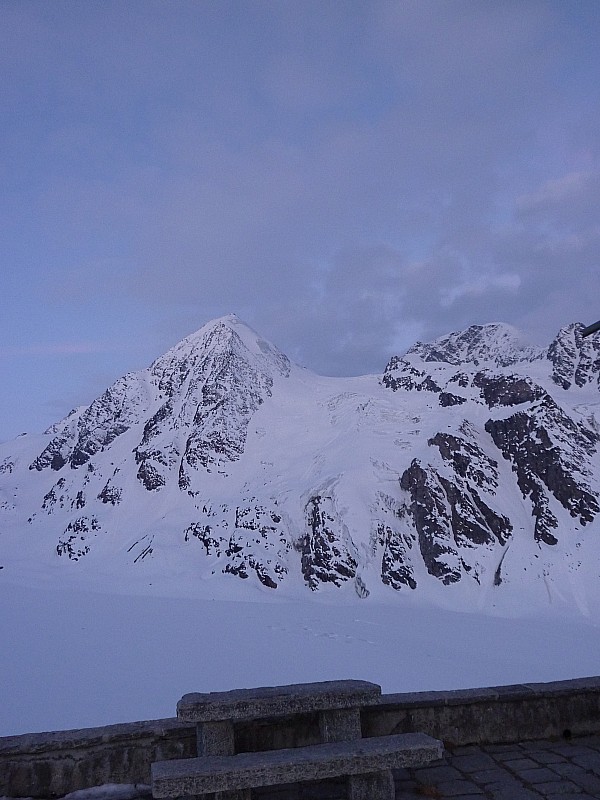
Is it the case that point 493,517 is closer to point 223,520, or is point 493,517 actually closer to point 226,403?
point 223,520

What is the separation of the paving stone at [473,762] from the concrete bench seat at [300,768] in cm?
78

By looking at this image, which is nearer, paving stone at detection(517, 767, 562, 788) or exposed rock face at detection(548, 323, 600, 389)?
paving stone at detection(517, 767, 562, 788)

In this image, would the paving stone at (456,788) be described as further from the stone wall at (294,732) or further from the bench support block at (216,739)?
the bench support block at (216,739)

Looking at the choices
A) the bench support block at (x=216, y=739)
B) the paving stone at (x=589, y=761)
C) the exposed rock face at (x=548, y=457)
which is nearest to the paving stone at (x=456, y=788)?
the paving stone at (x=589, y=761)

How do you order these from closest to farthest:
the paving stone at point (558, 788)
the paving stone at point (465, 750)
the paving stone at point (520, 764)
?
the paving stone at point (558, 788)
the paving stone at point (520, 764)
the paving stone at point (465, 750)

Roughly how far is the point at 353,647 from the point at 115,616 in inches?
605

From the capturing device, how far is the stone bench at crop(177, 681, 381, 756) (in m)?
4.86

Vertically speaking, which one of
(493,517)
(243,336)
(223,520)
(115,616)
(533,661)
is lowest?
(533,661)

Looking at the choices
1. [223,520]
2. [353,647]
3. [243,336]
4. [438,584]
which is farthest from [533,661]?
[243,336]

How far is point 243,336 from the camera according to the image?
8219cm

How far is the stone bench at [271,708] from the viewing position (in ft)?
15.9

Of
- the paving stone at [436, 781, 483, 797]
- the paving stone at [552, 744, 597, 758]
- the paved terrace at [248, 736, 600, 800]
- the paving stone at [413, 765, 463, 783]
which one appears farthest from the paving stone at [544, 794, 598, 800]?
the paving stone at [552, 744, 597, 758]

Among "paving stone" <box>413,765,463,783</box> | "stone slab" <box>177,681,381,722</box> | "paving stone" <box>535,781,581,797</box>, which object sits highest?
"stone slab" <box>177,681,381,722</box>

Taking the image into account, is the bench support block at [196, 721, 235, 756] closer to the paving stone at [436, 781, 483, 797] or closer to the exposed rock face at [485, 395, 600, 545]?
Answer: the paving stone at [436, 781, 483, 797]
